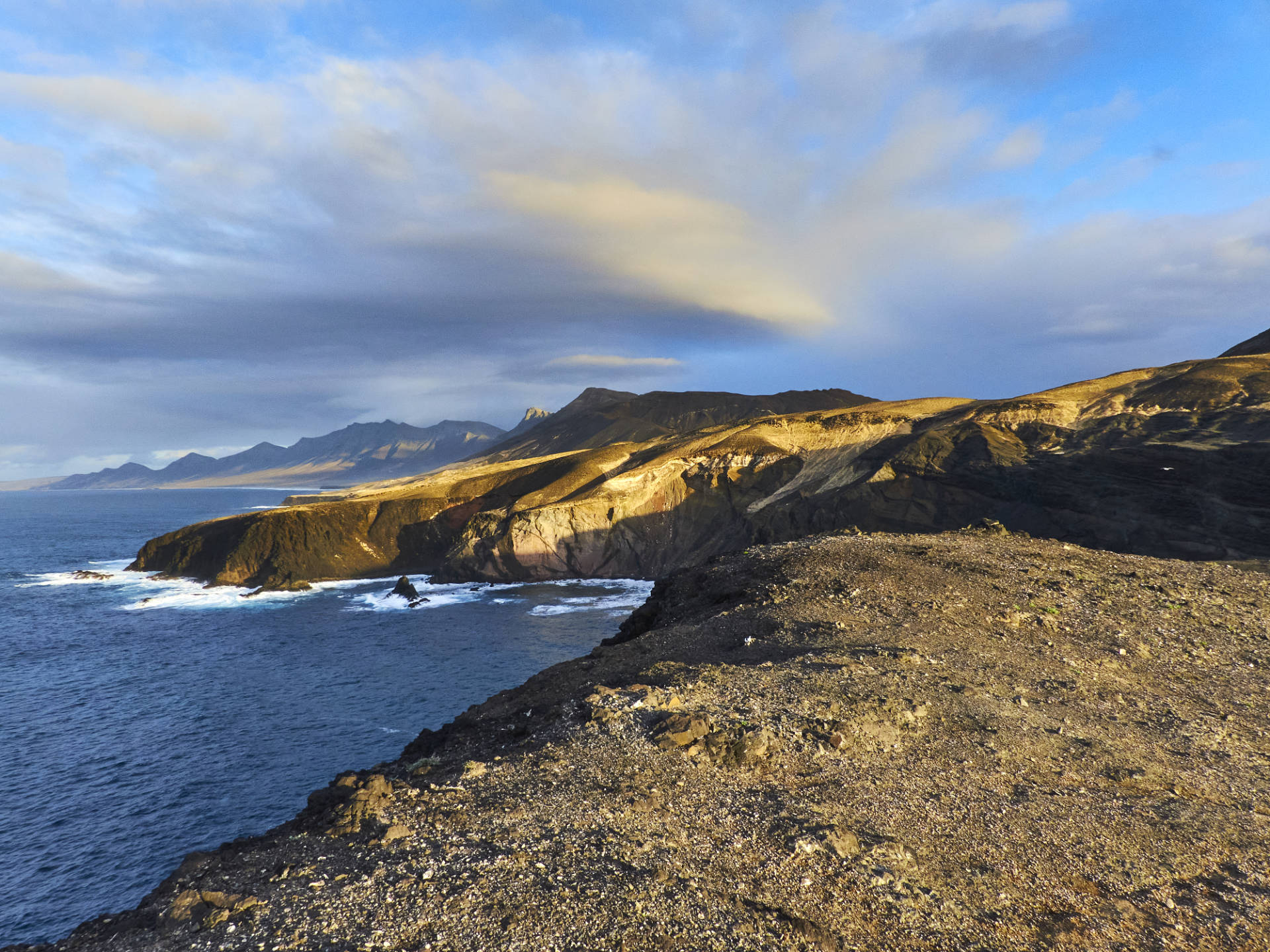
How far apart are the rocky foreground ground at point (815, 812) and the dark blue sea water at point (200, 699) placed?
12.9 m

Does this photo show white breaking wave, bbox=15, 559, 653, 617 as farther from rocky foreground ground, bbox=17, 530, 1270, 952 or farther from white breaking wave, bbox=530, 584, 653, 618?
rocky foreground ground, bbox=17, 530, 1270, 952

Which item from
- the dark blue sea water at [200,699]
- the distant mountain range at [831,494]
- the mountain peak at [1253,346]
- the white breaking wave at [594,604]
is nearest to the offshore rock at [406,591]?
the dark blue sea water at [200,699]

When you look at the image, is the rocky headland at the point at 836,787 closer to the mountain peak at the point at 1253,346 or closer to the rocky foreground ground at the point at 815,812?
the rocky foreground ground at the point at 815,812

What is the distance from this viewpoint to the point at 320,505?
8181 centimetres

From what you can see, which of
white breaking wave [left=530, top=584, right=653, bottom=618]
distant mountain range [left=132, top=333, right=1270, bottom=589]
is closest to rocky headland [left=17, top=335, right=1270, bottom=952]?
distant mountain range [left=132, top=333, right=1270, bottom=589]

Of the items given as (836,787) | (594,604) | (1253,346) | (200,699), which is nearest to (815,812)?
(836,787)

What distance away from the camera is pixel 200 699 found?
35.8 metres

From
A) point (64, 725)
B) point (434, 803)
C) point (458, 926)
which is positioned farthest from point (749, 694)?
point (64, 725)

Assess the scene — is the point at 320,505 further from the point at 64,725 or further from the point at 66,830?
the point at 66,830

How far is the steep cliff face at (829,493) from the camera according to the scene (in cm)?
4397

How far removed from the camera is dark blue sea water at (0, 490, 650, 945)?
22.0 metres

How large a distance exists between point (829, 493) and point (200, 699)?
53.7m

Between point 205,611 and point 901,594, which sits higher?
point 901,594

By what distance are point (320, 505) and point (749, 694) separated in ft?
264
